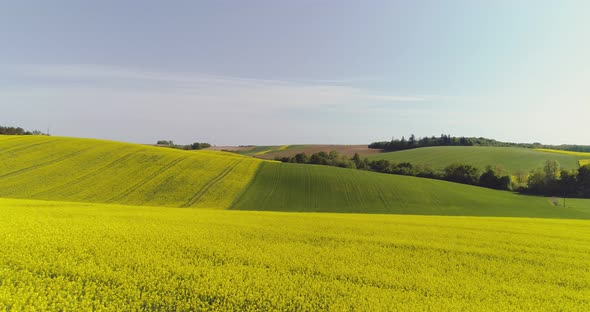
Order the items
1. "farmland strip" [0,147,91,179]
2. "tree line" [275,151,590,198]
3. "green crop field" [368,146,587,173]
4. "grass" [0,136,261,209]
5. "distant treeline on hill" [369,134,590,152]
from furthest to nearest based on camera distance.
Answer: "distant treeline on hill" [369,134,590,152]
"green crop field" [368,146,587,173]
"tree line" [275,151,590,198]
"farmland strip" [0,147,91,179]
"grass" [0,136,261,209]

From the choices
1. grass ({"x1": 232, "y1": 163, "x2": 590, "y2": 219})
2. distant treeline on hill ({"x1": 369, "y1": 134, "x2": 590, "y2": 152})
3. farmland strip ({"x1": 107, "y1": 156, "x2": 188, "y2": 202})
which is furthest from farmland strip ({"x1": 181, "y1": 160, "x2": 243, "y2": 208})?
distant treeline on hill ({"x1": 369, "y1": 134, "x2": 590, "y2": 152})

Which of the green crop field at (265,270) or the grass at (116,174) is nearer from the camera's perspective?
the green crop field at (265,270)

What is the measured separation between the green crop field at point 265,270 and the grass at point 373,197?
23094mm

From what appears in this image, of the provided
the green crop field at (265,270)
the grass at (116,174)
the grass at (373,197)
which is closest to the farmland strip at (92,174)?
the grass at (116,174)

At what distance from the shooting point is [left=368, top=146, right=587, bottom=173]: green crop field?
75312 mm

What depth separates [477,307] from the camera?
7445mm

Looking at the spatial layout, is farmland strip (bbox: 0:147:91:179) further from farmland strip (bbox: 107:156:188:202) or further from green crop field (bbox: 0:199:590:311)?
green crop field (bbox: 0:199:590:311)

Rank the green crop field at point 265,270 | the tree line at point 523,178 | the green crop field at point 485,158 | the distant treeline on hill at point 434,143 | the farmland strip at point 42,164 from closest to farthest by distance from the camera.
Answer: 1. the green crop field at point 265,270
2. the farmland strip at point 42,164
3. the tree line at point 523,178
4. the green crop field at point 485,158
5. the distant treeline on hill at point 434,143

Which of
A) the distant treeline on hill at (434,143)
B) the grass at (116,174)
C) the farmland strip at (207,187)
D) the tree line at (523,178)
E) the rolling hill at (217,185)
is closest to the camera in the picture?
the grass at (116,174)

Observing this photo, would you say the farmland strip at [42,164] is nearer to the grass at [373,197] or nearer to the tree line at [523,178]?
the grass at [373,197]

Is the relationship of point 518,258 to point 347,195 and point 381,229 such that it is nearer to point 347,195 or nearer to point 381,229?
point 381,229

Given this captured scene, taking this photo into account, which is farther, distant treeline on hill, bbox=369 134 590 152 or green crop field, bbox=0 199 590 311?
distant treeline on hill, bbox=369 134 590 152

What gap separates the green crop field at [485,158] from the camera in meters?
75.3

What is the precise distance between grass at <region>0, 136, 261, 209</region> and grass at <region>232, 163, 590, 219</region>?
3.93 metres
